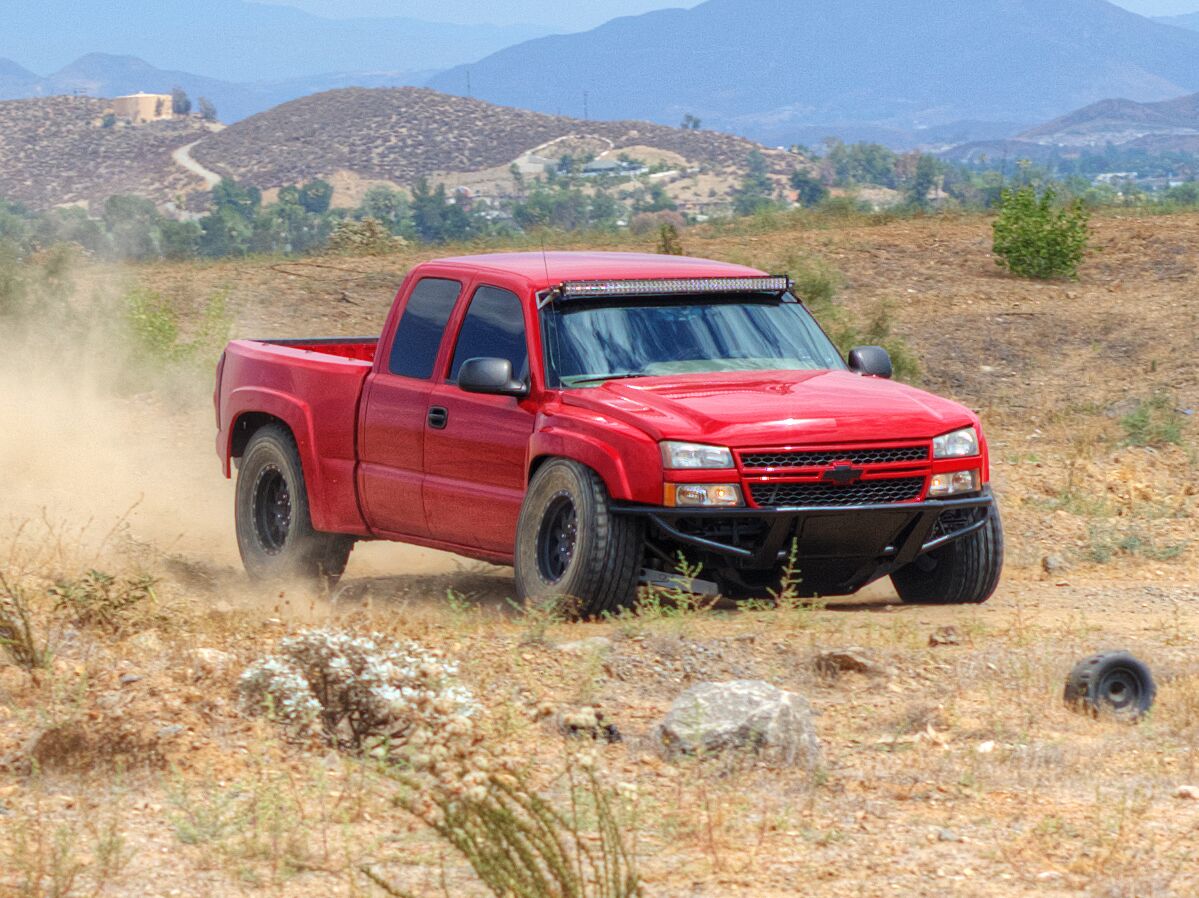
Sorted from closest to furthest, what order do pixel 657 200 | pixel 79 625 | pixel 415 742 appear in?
pixel 415 742, pixel 79 625, pixel 657 200

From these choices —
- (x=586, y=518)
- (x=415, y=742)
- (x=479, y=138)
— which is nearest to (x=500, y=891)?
(x=415, y=742)

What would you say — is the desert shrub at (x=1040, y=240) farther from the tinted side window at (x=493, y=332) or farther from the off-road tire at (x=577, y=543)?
the off-road tire at (x=577, y=543)

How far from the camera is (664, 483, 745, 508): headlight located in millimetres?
7789

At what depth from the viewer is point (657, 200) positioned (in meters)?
97.6

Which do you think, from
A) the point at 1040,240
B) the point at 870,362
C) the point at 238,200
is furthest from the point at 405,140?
the point at 870,362

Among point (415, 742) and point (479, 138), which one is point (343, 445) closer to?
point (415, 742)

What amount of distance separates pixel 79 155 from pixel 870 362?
13588 centimetres

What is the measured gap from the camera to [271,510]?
35.0 ft

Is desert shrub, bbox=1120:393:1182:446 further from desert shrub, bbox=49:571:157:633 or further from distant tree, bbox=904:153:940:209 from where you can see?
distant tree, bbox=904:153:940:209

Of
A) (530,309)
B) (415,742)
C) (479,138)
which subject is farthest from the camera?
(479,138)

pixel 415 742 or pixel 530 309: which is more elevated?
pixel 530 309

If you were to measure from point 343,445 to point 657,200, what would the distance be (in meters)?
89.0

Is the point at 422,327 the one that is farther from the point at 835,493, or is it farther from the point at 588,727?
the point at 588,727

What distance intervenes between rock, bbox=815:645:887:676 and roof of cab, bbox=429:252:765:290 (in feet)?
8.10
